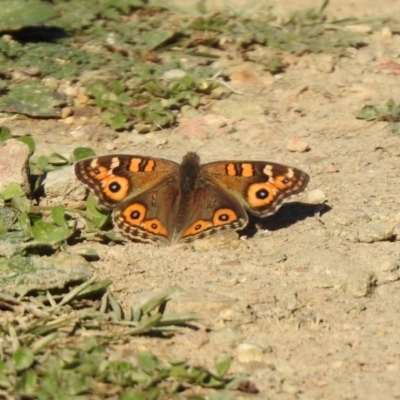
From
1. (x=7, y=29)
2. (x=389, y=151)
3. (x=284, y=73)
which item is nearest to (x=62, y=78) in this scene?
(x=7, y=29)

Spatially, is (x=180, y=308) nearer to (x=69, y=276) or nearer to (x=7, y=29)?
(x=69, y=276)

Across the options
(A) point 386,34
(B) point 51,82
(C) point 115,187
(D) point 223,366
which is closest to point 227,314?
(D) point 223,366

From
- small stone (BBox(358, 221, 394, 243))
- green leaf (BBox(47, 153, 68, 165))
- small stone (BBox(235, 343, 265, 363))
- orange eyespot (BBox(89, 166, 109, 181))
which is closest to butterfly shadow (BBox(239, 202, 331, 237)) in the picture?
small stone (BBox(358, 221, 394, 243))

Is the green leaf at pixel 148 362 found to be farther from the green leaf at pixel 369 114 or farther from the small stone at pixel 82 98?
the green leaf at pixel 369 114

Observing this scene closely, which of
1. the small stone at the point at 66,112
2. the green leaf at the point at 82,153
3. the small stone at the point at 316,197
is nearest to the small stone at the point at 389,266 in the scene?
the small stone at the point at 316,197

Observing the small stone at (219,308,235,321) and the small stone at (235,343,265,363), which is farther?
the small stone at (219,308,235,321)

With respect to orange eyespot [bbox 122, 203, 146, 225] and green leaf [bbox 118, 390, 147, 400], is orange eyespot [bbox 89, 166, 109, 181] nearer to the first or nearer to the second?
orange eyespot [bbox 122, 203, 146, 225]
